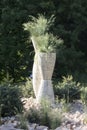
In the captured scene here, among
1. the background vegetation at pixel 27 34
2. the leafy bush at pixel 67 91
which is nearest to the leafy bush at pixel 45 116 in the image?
the leafy bush at pixel 67 91

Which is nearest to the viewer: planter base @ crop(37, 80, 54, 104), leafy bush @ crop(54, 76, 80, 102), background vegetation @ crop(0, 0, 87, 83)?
planter base @ crop(37, 80, 54, 104)

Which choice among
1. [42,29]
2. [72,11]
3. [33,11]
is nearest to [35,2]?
[33,11]

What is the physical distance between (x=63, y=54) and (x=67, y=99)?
5.38m

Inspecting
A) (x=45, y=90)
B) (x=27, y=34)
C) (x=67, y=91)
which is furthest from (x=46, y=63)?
(x=27, y=34)

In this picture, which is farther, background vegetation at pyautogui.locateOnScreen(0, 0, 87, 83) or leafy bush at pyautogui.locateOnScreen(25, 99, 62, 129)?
background vegetation at pyautogui.locateOnScreen(0, 0, 87, 83)

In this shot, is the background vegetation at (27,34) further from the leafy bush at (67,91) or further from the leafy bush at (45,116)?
the leafy bush at (45,116)

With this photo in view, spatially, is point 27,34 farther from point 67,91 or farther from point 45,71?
point 45,71

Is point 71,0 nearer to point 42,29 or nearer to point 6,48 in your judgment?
point 6,48

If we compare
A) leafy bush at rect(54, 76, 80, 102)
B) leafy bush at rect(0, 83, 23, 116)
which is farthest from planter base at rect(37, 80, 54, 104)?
leafy bush at rect(0, 83, 23, 116)

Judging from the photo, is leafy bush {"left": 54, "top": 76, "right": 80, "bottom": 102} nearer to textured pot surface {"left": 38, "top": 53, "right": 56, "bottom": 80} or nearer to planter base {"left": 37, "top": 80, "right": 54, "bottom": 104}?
planter base {"left": 37, "top": 80, "right": 54, "bottom": 104}

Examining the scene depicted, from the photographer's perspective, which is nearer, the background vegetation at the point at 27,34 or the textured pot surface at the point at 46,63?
the textured pot surface at the point at 46,63

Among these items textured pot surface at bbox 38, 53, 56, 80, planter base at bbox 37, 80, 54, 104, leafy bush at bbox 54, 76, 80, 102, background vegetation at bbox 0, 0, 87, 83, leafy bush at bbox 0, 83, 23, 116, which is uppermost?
background vegetation at bbox 0, 0, 87, 83

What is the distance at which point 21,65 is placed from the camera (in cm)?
1532

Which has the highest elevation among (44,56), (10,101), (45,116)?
(44,56)
